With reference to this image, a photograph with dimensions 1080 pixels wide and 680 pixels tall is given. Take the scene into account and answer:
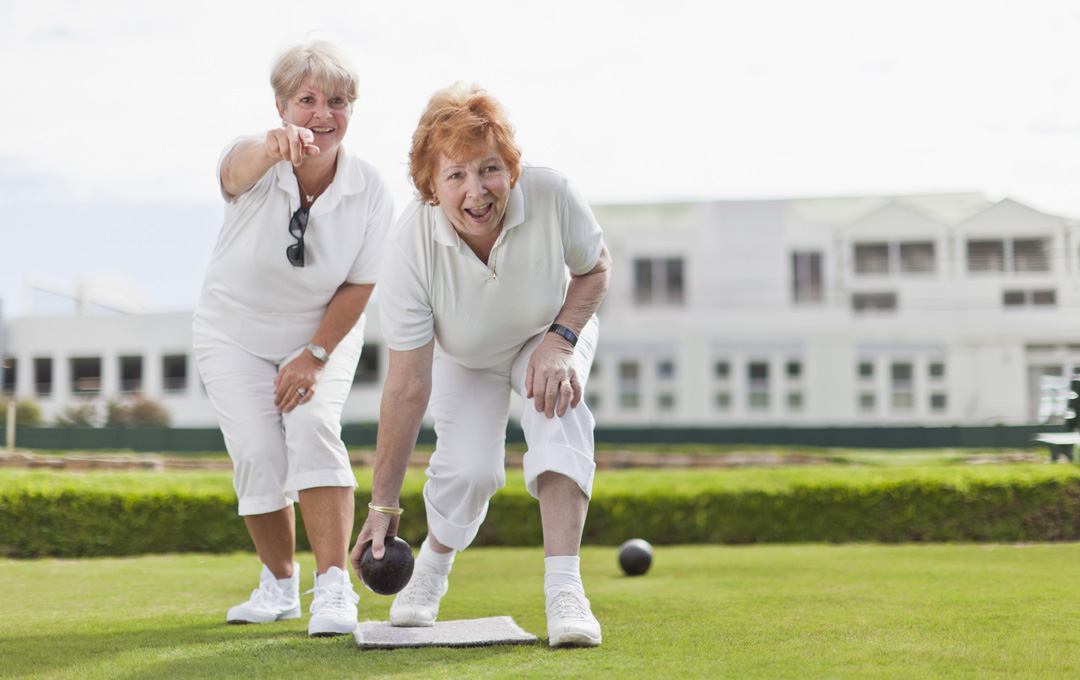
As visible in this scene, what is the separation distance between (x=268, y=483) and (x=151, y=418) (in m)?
20.4

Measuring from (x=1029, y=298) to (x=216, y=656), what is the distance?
26.9 meters

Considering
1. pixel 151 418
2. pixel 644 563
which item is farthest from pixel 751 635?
pixel 151 418

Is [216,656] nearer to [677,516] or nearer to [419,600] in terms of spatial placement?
[419,600]

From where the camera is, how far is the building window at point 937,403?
2467 cm

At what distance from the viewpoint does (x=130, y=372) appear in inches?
1121

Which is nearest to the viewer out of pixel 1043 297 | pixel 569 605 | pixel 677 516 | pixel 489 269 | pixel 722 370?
pixel 569 605

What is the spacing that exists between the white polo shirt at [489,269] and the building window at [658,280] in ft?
79.4

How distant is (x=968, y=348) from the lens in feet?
82.9

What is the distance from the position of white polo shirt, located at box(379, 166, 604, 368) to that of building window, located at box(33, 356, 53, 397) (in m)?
29.1

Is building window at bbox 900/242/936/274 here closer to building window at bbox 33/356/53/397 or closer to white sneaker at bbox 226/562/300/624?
building window at bbox 33/356/53/397

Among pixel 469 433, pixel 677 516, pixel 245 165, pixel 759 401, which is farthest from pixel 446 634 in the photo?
pixel 759 401

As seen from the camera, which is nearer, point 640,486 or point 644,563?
point 644,563

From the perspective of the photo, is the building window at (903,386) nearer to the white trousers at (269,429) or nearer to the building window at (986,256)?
the building window at (986,256)

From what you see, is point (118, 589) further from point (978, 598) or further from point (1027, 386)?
point (1027, 386)
